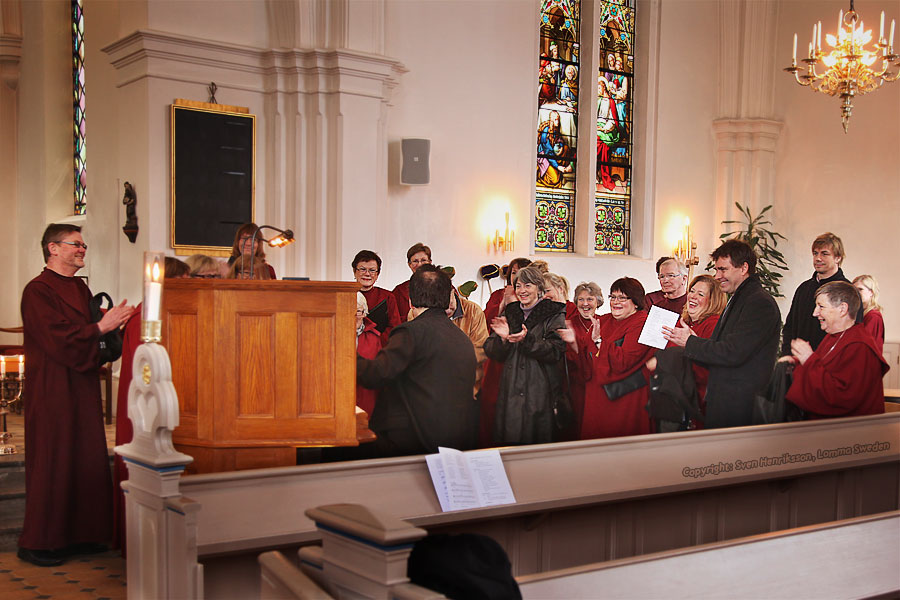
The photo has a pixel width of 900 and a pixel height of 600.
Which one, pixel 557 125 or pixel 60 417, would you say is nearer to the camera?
pixel 60 417

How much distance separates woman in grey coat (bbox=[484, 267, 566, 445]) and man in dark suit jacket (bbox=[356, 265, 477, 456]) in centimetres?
42

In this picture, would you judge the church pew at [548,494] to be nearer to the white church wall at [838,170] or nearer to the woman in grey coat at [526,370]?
the woman in grey coat at [526,370]

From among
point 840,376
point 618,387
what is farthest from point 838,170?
point 618,387

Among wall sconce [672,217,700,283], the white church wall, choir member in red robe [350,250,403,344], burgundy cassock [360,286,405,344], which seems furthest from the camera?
wall sconce [672,217,700,283]

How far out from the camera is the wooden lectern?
14.4 ft

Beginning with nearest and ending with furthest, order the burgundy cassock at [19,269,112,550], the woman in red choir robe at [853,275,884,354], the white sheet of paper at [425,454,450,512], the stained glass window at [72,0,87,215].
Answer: the white sheet of paper at [425,454,450,512] < the burgundy cassock at [19,269,112,550] < the woman in red choir robe at [853,275,884,354] < the stained glass window at [72,0,87,215]

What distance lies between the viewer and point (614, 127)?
13.4 metres

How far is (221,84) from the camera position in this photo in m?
9.71

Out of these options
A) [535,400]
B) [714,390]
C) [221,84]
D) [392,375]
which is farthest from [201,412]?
[221,84]

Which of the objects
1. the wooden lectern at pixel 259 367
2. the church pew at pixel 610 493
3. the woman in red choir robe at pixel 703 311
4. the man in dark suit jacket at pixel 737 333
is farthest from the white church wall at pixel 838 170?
the wooden lectern at pixel 259 367

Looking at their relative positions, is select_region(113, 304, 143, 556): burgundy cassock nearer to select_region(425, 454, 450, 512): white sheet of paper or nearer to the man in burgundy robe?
the man in burgundy robe

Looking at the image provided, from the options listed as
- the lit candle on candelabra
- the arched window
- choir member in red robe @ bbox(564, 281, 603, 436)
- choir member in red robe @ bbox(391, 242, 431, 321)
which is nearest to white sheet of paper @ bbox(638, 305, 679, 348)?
choir member in red robe @ bbox(564, 281, 603, 436)

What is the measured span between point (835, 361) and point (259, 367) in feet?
13.1

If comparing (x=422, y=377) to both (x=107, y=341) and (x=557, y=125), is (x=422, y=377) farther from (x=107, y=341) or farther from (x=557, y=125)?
(x=557, y=125)
